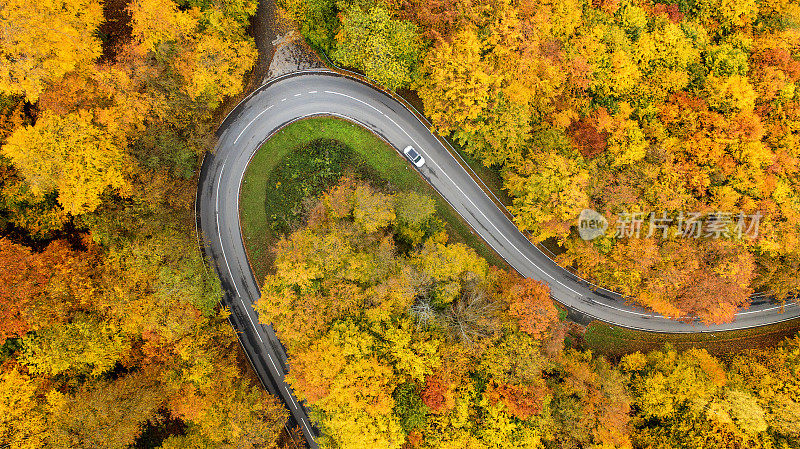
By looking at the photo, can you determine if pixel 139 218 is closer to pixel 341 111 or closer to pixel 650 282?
pixel 341 111

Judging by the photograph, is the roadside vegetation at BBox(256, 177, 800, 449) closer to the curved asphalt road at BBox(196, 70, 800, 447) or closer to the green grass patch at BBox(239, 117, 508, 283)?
the green grass patch at BBox(239, 117, 508, 283)

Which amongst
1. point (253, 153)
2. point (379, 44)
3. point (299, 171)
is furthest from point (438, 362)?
point (253, 153)

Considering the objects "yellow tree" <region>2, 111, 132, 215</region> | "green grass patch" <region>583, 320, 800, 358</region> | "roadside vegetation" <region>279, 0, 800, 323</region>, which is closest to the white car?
"roadside vegetation" <region>279, 0, 800, 323</region>

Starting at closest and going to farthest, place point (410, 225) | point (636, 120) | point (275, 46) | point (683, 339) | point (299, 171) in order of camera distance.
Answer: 1. point (636, 120)
2. point (410, 225)
3. point (275, 46)
4. point (299, 171)
5. point (683, 339)

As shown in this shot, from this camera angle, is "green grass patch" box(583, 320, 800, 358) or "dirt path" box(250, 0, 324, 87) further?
"green grass patch" box(583, 320, 800, 358)

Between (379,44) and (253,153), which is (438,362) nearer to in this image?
(379,44)

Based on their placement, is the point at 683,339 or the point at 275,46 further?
the point at 683,339

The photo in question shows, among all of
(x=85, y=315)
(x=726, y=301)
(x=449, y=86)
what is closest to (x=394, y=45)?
(x=449, y=86)
